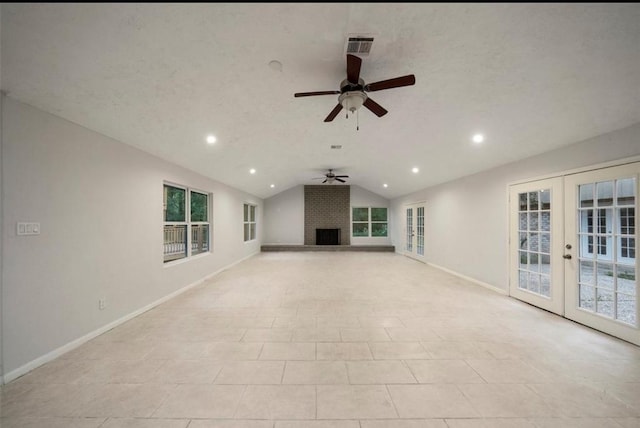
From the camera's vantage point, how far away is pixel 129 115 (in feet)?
8.70

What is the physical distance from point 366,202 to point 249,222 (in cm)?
509

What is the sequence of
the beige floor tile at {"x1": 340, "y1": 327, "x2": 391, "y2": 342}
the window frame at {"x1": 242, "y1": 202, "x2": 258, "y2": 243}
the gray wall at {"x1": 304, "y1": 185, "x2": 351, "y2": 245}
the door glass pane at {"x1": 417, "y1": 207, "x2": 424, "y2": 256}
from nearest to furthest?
1. the beige floor tile at {"x1": 340, "y1": 327, "x2": 391, "y2": 342}
2. the door glass pane at {"x1": 417, "y1": 207, "x2": 424, "y2": 256}
3. the window frame at {"x1": 242, "y1": 202, "x2": 258, "y2": 243}
4. the gray wall at {"x1": 304, "y1": 185, "x2": 351, "y2": 245}

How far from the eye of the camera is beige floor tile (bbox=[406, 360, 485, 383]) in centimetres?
202

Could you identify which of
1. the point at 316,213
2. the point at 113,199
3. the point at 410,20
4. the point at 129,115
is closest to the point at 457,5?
the point at 410,20

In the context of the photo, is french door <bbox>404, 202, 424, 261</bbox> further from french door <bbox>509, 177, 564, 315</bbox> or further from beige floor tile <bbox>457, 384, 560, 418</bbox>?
beige floor tile <bbox>457, 384, 560, 418</bbox>

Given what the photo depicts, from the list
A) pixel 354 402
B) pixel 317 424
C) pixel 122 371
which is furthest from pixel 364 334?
pixel 122 371

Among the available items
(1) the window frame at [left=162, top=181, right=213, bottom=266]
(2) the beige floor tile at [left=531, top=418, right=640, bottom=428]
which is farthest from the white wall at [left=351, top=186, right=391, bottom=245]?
(2) the beige floor tile at [left=531, top=418, right=640, bottom=428]

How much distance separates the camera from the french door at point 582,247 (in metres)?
2.64

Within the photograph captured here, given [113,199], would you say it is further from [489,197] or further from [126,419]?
[489,197]

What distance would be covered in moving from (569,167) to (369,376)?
12.0ft

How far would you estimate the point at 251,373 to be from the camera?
211 centimetres

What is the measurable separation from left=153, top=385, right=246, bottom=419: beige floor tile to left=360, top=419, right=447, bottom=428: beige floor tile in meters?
0.93

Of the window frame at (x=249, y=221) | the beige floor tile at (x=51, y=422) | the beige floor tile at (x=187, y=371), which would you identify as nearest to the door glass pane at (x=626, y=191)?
the beige floor tile at (x=187, y=371)

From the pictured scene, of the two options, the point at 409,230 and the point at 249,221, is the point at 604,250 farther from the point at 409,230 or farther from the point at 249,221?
the point at 249,221
